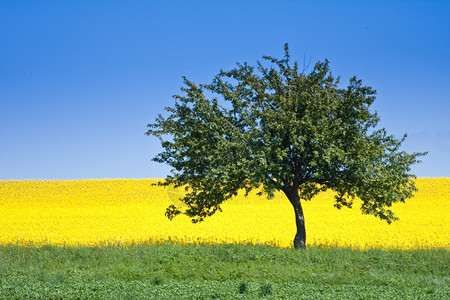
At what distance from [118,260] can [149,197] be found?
131ft

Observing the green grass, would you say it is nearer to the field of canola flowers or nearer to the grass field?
the grass field

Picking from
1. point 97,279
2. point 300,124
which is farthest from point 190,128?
point 97,279

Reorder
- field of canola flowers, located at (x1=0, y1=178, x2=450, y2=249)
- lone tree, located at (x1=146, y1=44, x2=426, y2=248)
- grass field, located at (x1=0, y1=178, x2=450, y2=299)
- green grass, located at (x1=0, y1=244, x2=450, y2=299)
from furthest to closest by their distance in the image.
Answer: field of canola flowers, located at (x1=0, y1=178, x2=450, y2=249) → lone tree, located at (x1=146, y1=44, x2=426, y2=248) → grass field, located at (x1=0, y1=178, x2=450, y2=299) → green grass, located at (x1=0, y1=244, x2=450, y2=299)

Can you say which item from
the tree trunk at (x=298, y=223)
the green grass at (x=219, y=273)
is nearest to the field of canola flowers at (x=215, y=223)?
the tree trunk at (x=298, y=223)

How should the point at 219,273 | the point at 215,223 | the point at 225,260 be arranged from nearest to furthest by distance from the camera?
the point at 219,273, the point at 225,260, the point at 215,223

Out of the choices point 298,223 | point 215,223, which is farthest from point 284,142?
point 215,223

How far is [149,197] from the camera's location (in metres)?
58.4

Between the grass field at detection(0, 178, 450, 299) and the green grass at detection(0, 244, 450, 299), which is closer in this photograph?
the green grass at detection(0, 244, 450, 299)

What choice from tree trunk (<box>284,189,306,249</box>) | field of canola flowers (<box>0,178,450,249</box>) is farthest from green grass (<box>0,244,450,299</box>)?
field of canola flowers (<box>0,178,450,249</box>)

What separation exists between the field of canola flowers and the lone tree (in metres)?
3.61

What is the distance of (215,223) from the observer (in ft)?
117

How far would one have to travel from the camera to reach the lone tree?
21.7 metres

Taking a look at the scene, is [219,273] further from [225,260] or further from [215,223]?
[215,223]

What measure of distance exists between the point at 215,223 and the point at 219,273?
19348mm
